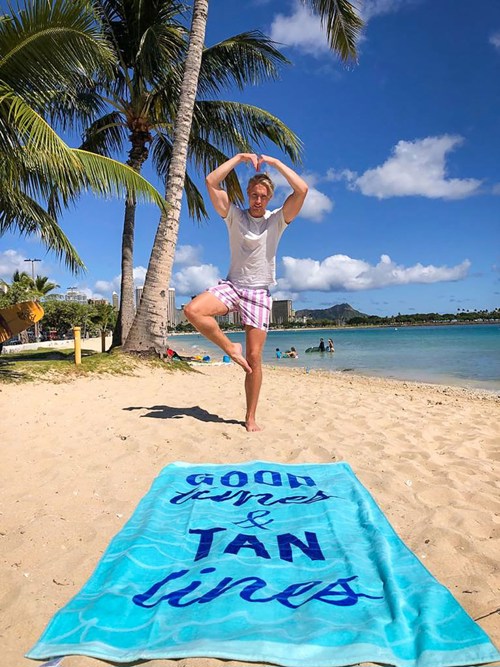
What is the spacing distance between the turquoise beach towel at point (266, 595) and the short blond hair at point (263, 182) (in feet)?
8.59

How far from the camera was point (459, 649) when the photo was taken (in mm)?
1318

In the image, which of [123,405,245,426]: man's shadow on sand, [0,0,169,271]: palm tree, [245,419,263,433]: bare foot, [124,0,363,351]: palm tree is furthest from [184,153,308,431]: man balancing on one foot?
[124,0,363,351]: palm tree

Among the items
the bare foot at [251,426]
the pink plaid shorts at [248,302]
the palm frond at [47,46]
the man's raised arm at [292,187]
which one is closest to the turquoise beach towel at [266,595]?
the bare foot at [251,426]

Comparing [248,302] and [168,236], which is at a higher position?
[168,236]

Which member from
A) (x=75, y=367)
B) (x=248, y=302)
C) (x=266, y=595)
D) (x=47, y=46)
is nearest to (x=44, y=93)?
(x=47, y=46)

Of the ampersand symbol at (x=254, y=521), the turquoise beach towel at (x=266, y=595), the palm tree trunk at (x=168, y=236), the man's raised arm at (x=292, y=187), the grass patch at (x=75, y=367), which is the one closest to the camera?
the turquoise beach towel at (x=266, y=595)

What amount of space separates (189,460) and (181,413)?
1.53 meters

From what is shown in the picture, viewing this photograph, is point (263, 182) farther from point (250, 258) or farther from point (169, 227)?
point (169, 227)

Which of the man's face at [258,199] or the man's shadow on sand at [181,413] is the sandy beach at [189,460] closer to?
the man's shadow on sand at [181,413]

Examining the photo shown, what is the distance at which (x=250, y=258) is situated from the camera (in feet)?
12.8

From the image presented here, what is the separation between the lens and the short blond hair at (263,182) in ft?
12.5

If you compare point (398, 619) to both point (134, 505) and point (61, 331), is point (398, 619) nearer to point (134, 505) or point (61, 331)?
point (134, 505)

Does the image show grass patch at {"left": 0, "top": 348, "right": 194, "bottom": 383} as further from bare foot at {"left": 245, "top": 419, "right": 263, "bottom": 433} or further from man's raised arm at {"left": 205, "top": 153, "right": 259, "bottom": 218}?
man's raised arm at {"left": 205, "top": 153, "right": 259, "bottom": 218}

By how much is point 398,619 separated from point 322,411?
12.0 feet
